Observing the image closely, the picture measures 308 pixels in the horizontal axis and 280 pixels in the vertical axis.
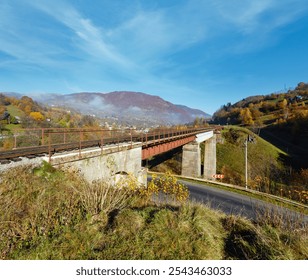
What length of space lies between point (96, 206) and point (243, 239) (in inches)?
140

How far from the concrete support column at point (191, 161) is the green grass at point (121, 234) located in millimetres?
24177

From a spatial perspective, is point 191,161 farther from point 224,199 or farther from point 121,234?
point 121,234

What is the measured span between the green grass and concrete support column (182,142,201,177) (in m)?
24.2

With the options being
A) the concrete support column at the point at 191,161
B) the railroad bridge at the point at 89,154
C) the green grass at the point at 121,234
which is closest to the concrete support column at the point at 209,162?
the concrete support column at the point at 191,161

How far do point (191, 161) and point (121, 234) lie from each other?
86.2ft

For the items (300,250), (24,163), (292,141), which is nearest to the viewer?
(300,250)

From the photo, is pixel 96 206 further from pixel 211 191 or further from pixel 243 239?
pixel 211 191

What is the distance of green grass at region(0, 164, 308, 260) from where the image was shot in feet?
11.5

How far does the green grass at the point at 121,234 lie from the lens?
11.5ft

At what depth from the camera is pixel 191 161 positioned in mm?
29500

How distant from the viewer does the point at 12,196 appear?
4930 mm

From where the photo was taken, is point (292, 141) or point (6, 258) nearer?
point (6, 258)

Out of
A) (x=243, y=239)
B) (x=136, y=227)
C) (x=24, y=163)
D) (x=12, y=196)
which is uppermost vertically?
(x=24, y=163)
